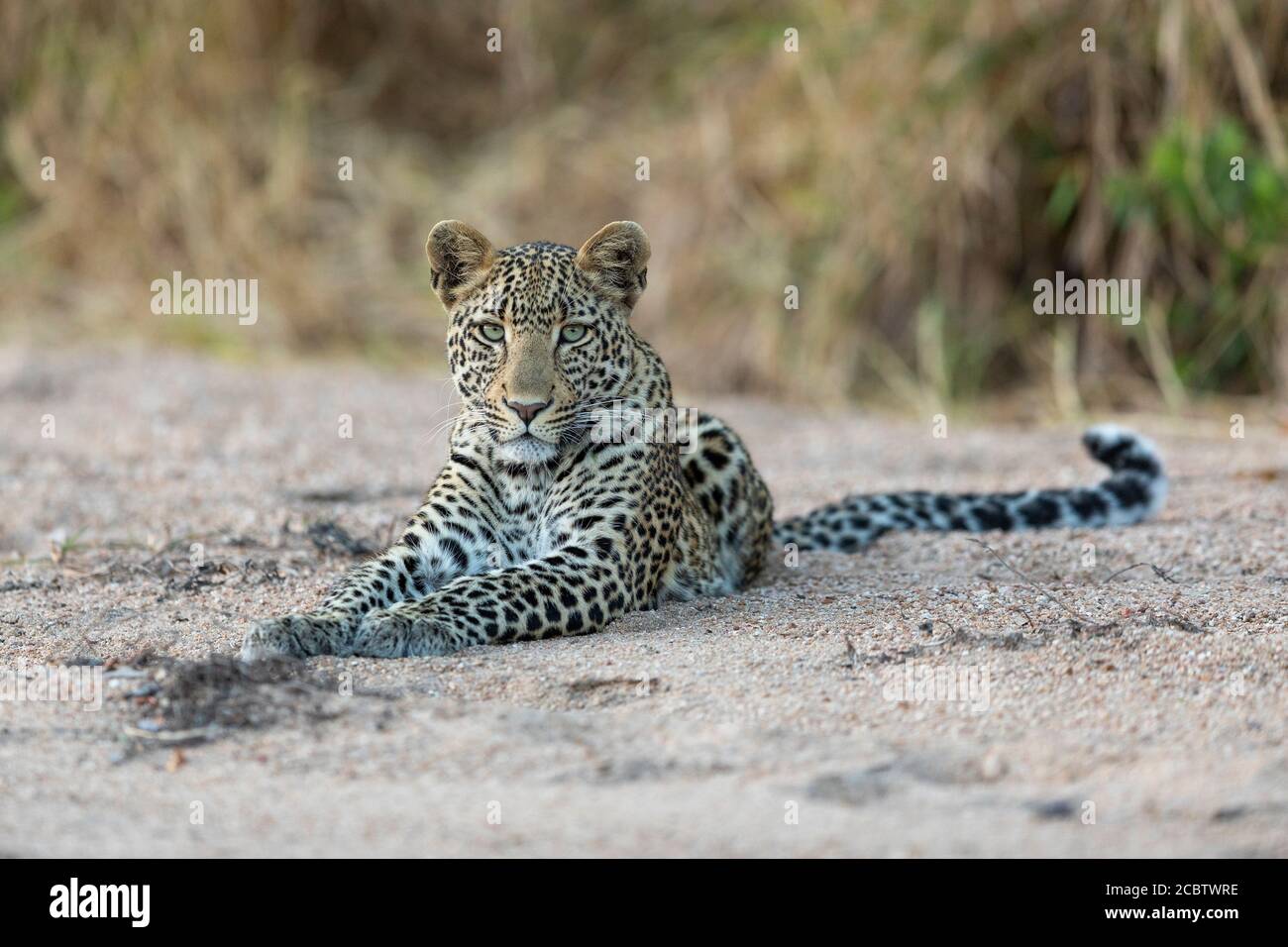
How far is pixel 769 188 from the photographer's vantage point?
12094mm

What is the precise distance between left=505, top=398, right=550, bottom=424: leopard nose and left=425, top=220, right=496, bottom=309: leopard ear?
0.54m

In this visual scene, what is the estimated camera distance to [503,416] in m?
5.65

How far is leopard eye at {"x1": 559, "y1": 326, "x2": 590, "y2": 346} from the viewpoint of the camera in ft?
18.8

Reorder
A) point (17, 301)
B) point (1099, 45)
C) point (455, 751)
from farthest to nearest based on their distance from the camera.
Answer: point (17, 301) → point (1099, 45) → point (455, 751)

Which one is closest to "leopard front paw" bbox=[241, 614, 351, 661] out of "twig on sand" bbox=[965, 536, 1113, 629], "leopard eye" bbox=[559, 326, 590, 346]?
"leopard eye" bbox=[559, 326, 590, 346]

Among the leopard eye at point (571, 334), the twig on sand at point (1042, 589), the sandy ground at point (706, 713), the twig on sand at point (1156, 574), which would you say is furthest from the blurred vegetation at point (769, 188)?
the leopard eye at point (571, 334)

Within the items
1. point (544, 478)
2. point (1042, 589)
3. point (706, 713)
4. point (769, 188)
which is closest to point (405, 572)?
point (544, 478)

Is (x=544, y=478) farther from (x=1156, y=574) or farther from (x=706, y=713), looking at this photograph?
(x=1156, y=574)

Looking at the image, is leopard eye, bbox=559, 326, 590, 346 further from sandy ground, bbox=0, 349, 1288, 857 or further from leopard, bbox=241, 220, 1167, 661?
sandy ground, bbox=0, 349, 1288, 857

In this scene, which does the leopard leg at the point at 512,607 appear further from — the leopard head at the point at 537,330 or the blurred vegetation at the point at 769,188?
the blurred vegetation at the point at 769,188
